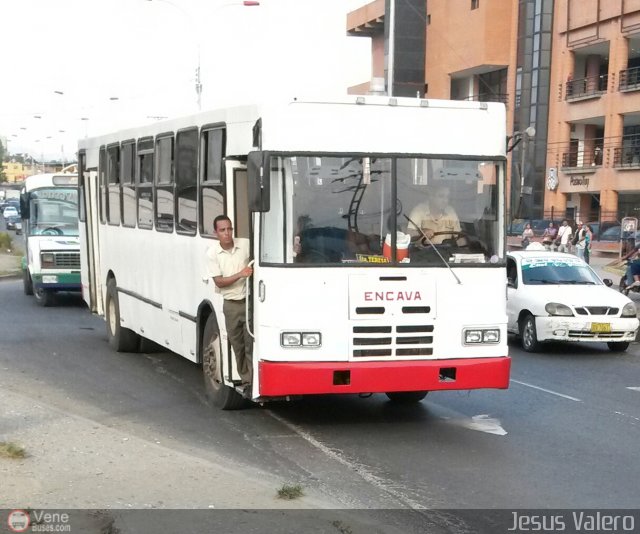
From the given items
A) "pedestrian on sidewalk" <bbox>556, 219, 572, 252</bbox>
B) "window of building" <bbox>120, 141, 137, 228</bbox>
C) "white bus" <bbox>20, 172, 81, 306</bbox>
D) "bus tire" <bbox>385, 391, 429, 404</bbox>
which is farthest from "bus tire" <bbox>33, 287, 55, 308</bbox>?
"pedestrian on sidewalk" <bbox>556, 219, 572, 252</bbox>

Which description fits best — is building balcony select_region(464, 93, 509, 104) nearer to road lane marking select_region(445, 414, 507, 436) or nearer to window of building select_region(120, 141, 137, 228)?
window of building select_region(120, 141, 137, 228)

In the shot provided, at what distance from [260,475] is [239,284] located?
7.42ft

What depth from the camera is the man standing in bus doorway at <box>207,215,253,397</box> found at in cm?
896

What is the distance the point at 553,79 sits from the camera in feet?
176

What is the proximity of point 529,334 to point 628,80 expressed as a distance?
112ft

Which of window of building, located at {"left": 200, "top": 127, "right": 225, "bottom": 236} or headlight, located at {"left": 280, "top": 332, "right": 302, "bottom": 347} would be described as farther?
window of building, located at {"left": 200, "top": 127, "right": 225, "bottom": 236}

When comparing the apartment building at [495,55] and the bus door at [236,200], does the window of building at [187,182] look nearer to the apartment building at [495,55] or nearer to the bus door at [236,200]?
the bus door at [236,200]

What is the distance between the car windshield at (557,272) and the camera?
16.9 metres

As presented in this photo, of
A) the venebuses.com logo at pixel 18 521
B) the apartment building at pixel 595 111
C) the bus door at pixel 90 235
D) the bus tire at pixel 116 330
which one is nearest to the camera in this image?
the venebuses.com logo at pixel 18 521

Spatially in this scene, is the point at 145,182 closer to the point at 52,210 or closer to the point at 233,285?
the point at 233,285

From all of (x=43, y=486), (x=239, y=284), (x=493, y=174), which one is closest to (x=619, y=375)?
(x=493, y=174)

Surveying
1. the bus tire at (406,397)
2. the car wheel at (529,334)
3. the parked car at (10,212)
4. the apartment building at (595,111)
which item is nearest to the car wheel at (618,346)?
the car wheel at (529,334)

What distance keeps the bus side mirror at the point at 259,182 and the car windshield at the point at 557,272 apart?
375 inches

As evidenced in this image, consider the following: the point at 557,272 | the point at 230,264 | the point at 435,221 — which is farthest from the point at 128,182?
the point at 557,272
